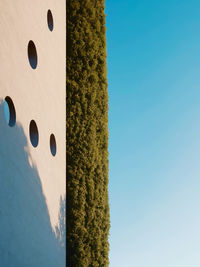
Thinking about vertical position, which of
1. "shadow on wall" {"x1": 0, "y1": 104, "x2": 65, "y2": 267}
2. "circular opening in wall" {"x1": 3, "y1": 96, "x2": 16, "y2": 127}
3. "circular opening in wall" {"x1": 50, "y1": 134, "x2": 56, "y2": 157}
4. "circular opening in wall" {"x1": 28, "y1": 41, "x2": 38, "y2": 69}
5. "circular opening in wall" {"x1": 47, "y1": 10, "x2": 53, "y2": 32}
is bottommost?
"shadow on wall" {"x1": 0, "y1": 104, "x2": 65, "y2": 267}

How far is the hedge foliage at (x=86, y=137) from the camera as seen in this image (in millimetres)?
12648

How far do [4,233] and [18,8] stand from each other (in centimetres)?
462

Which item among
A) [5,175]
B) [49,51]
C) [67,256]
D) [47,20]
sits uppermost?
[47,20]

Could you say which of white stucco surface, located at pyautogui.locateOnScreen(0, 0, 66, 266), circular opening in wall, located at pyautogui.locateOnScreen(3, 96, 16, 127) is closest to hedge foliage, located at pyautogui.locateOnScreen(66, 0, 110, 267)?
white stucco surface, located at pyautogui.locateOnScreen(0, 0, 66, 266)

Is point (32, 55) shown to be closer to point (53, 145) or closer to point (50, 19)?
point (50, 19)

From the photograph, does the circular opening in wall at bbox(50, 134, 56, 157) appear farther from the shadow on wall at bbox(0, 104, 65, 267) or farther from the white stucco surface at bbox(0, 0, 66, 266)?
the shadow on wall at bbox(0, 104, 65, 267)

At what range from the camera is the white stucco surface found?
784cm

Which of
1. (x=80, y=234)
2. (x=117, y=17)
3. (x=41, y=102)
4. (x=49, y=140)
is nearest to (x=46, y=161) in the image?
(x=49, y=140)

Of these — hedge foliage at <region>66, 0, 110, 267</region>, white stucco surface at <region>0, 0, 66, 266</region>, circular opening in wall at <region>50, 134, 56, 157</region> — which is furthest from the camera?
hedge foliage at <region>66, 0, 110, 267</region>

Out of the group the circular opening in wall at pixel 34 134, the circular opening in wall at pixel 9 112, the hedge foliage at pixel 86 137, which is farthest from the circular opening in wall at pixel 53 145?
the circular opening in wall at pixel 9 112

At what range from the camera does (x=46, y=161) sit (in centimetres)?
1011

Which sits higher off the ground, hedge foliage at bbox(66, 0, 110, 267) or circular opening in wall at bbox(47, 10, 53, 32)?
circular opening in wall at bbox(47, 10, 53, 32)

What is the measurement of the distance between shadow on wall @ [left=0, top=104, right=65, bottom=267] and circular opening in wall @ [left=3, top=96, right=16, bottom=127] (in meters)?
0.13

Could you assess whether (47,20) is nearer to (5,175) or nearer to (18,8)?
(18,8)
